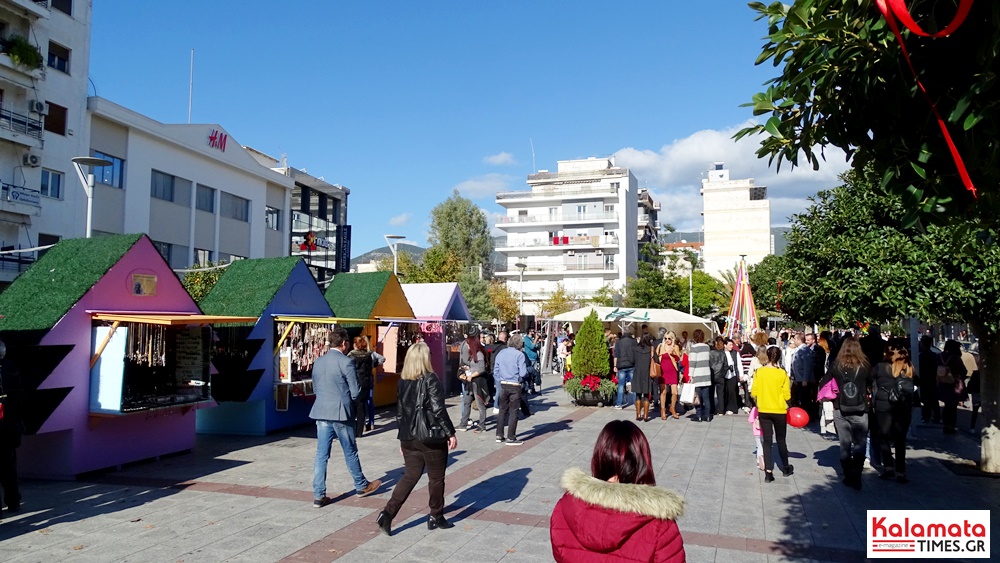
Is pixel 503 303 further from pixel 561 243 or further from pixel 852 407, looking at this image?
pixel 852 407

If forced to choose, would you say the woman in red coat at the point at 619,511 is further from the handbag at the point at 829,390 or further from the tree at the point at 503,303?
the tree at the point at 503,303

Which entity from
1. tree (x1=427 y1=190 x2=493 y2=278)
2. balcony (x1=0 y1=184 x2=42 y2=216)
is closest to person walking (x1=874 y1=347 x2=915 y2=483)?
balcony (x1=0 y1=184 x2=42 y2=216)

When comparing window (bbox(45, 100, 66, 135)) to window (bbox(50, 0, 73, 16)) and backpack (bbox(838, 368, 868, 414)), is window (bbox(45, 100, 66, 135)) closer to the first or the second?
window (bbox(50, 0, 73, 16))

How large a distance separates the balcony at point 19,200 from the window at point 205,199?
8.18 m

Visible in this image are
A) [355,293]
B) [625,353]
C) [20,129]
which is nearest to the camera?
[625,353]

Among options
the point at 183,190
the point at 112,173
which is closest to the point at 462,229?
the point at 183,190

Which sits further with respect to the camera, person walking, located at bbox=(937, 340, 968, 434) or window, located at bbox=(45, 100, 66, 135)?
window, located at bbox=(45, 100, 66, 135)

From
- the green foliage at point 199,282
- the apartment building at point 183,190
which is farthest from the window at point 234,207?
the green foliage at point 199,282

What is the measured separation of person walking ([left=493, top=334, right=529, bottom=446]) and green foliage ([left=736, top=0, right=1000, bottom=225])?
8098 millimetres

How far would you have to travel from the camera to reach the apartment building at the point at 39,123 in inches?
1007

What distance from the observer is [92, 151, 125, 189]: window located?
2822 cm

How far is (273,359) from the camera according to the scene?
499 inches

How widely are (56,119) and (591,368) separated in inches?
918

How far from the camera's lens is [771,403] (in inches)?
355
